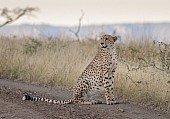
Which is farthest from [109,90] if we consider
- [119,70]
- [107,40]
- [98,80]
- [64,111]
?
[119,70]

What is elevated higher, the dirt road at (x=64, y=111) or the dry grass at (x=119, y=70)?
the dry grass at (x=119, y=70)

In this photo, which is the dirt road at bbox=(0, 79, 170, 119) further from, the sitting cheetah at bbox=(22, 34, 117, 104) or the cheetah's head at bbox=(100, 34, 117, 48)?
the cheetah's head at bbox=(100, 34, 117, 48)

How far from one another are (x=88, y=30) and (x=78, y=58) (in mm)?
5926

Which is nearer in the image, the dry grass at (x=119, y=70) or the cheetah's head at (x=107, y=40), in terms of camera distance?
the cheetah's head at (x=107, y=40)

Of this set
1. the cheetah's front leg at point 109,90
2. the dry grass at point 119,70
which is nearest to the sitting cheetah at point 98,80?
the cheetah's front leg at point 109,90

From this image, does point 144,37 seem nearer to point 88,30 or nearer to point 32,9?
point 88,30

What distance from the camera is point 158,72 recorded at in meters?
10.8

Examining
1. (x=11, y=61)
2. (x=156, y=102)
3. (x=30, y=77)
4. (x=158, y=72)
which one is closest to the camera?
(x=156, y=102)

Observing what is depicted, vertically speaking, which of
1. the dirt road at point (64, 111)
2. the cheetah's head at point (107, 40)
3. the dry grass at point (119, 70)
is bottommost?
the dirt road at point (64, 111)

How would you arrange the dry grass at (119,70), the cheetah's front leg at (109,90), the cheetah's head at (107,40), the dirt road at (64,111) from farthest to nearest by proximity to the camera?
the dry grass at (119,70) < the cheetah's head at (107,40) < the cheetah's front leg at (109,90) < the dirt road at (64,111)

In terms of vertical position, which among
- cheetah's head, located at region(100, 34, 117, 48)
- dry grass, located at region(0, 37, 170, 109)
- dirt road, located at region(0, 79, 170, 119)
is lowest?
dirt road, located at region(0, 79, 170, 119)

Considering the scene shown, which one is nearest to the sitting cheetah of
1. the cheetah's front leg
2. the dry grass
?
the cheetah's front leg

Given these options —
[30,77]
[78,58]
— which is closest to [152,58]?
[78,58]

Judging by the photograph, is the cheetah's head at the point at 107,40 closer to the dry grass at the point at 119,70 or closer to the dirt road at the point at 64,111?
the dry grass at the point at 119,70
